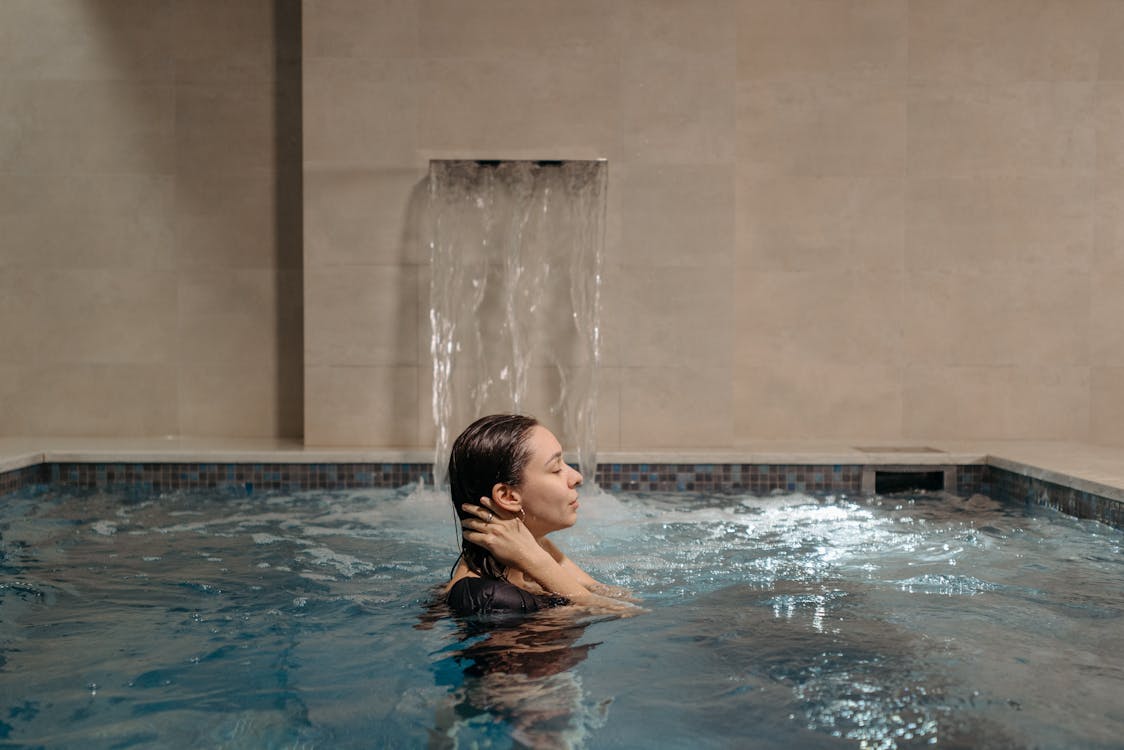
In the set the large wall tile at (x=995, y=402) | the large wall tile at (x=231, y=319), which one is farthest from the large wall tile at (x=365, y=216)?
the large wall tile at (x=995, y=402)

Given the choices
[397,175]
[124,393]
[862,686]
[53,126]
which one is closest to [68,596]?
[862,686]

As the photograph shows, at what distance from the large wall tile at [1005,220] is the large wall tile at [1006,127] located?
9 centimetres

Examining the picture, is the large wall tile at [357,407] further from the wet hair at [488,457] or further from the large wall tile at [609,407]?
the wet hair at [488,457]

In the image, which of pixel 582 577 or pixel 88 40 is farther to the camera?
pixel 88 40

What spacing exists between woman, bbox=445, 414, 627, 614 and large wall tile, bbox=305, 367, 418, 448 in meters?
3.63

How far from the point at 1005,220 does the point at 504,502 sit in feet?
16.7

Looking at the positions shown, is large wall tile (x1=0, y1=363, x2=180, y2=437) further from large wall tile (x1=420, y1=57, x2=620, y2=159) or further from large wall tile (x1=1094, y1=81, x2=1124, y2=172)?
large wall tile (x1=1094, y1=81, x2=1124, y2=172)

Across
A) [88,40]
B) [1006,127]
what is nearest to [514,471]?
[1006,127]

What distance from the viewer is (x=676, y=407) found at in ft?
18.8

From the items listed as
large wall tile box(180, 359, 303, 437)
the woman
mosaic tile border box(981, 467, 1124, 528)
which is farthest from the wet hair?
large wall tile box(180, 359, 303, 437)

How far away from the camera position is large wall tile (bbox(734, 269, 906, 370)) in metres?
6.23

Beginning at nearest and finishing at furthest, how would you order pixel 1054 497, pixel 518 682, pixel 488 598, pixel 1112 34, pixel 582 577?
pixel 518 682 → pixel 488 598 → pixel 582 577 → pixel 1054 497 → pixel 1112 34

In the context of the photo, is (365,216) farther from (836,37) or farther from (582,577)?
(582,577)

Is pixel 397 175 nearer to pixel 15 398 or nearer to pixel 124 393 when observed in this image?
pixel 124 393
